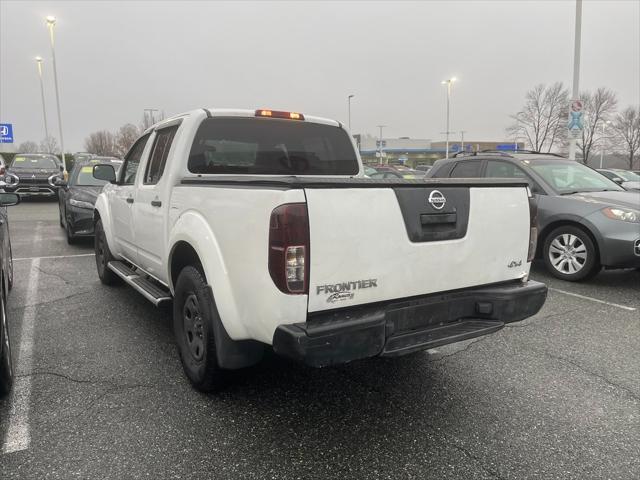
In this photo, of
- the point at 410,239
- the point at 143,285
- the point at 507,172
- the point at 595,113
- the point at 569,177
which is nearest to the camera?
the point at 410,239

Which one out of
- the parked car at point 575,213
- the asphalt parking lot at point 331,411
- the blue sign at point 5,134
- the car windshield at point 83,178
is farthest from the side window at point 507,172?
the blue sign at point 5,134

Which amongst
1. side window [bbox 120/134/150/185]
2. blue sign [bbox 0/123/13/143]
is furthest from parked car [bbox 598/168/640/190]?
blue sign [bbox 0/123/13/143]

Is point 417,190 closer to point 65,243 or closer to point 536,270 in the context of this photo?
point 536,270

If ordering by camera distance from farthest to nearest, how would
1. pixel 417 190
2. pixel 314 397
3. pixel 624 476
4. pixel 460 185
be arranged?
1. pixel 314 397
2. pixel 460 185
3. pixel 417 190
4. pixel 624 476

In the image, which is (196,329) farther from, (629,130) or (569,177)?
(629,130)

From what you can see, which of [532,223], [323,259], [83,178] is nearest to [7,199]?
[323,259]

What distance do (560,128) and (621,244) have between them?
49233 millimetres

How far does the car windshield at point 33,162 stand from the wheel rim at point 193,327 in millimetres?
17856

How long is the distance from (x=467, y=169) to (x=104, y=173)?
5.44 metres

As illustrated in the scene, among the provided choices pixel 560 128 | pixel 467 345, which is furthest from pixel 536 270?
pixel 560 128

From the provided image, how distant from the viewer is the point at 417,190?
2795 mm

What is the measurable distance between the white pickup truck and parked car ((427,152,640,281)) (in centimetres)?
348

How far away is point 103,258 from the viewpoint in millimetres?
6109

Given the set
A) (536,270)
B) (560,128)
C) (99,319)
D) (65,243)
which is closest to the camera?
(99,319)
